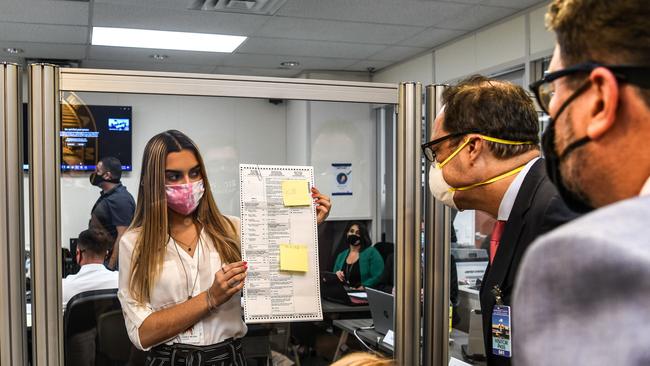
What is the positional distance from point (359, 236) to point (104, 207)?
73 cm

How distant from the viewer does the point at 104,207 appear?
1.68 m

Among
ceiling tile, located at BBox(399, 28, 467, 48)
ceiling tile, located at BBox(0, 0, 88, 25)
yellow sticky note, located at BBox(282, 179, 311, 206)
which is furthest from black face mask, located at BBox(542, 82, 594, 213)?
ceiling tile, located at BBox(399, 28, 467, 48)

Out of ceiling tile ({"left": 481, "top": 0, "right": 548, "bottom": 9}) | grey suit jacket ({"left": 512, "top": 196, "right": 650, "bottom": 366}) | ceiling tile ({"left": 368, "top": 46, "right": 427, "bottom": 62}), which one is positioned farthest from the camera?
ceiling tile ({"left": 368, "top": 46, "right": 427, "bottom": 62})

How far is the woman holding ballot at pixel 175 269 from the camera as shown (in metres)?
1.69

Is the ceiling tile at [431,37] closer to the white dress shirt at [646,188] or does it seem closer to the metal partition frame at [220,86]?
the metal partition frame at [220,86]

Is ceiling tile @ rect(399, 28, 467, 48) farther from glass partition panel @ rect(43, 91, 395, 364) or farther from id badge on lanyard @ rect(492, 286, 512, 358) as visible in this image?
id badge on lanyard @ rect(492, 286, 512, 358)

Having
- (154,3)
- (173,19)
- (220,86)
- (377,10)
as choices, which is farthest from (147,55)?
(220,86)

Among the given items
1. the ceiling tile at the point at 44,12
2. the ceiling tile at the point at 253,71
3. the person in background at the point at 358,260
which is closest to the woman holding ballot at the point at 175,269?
the person in background at the point at 358,260

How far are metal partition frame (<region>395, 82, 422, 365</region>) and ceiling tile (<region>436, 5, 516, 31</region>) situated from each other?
2925 mm

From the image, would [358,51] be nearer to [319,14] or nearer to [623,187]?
[319,14]

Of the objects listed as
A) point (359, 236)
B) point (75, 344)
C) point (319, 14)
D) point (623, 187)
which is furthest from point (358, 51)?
point (623, 187)

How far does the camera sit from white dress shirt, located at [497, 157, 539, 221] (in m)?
1.71

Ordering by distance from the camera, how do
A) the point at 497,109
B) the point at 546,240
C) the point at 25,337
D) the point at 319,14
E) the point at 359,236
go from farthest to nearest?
1. the point at 319,14
2. the point at 359,236
3. the point at 497,109
4. the point at 25,337
5. the point at 546,240

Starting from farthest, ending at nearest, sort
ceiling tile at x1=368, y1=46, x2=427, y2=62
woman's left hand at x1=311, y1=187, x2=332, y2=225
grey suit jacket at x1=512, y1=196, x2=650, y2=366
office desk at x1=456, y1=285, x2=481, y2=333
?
ceiling tile at x1=368, y1=46, x2=427, y2=62
office desk at x1=456, y1=285, x2=481, y2=333
woman's left hand at x1=311, y1=187, x2=332, y2=225
grey suit jacket at x1=512, y1=196, x2=650, y2=366
